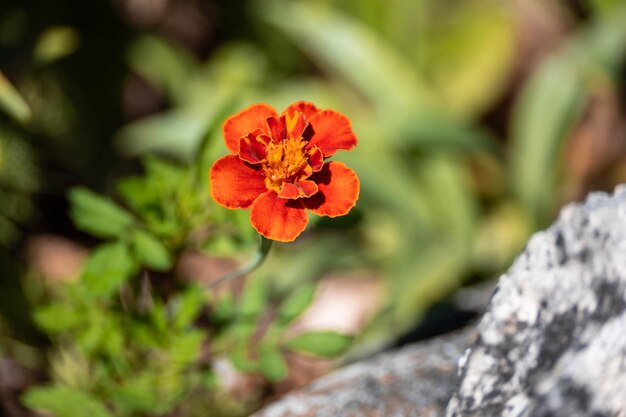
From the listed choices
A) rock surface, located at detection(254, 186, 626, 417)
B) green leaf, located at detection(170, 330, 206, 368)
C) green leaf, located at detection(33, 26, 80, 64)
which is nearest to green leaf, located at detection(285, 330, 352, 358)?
green leaf, located at detection(170, 330, 206, 368)

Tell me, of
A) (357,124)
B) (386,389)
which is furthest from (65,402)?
(357,124)

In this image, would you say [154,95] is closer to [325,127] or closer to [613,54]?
[613,54]

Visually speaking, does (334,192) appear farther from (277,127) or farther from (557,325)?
(557,325)

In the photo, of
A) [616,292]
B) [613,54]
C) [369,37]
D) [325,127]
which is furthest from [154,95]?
[616,292]

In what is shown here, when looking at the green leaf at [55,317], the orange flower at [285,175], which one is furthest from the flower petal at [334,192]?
the green leaf at [55,317]

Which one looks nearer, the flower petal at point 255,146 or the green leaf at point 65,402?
the flower petal at point 255,146

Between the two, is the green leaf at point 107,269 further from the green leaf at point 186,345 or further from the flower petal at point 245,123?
the flower petal at point 245,123
